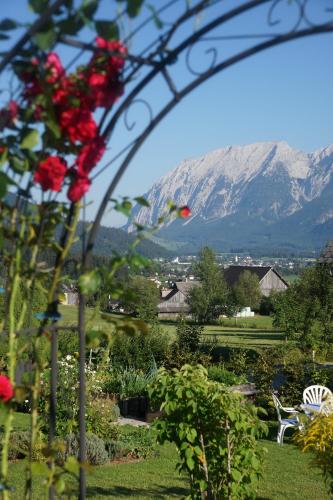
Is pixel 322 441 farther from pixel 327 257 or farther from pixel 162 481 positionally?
pixel 327 257

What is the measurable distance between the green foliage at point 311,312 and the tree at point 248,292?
36.0 meters

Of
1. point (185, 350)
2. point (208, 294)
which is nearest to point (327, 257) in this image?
point (185, 350)

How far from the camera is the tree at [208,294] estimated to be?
46.2 meters

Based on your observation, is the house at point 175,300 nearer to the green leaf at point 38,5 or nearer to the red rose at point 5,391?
the red rose at point 5,391

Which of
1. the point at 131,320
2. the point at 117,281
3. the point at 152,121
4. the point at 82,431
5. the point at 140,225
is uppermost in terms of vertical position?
the point at 152,121

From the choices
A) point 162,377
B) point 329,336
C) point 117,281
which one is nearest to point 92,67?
point 117,281

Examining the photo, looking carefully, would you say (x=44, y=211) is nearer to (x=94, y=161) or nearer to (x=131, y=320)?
(x=94, y=161)

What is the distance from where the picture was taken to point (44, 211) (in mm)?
1934

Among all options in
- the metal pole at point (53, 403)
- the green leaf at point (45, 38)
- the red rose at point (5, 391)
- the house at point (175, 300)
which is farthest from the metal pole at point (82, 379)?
the house at point (175, 300)

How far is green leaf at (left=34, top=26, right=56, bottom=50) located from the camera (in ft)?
5.09

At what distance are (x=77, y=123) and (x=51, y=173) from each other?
0.16 m

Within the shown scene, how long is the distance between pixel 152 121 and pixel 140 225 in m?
0.37

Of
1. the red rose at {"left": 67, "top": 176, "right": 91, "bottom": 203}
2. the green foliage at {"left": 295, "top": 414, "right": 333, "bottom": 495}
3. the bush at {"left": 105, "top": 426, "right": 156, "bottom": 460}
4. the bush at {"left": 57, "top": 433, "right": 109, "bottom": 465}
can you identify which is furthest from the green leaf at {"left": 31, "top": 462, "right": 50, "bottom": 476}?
the bush at {"left": 105, "top": 426, "right": 156, "bottom": 460}

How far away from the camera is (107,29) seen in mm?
1702
